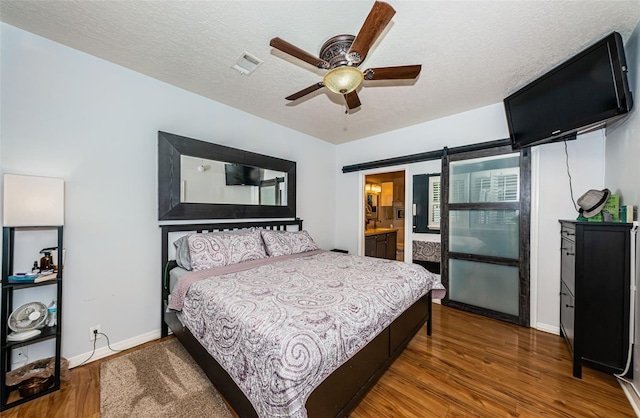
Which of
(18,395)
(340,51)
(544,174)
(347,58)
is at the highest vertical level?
(340,51)

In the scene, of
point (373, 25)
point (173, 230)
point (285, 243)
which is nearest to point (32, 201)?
point (173, 230)

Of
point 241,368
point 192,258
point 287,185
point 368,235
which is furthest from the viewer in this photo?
point 368,235

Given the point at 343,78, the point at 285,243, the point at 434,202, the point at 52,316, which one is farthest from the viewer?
the point at 434,202

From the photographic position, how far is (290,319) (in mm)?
1294

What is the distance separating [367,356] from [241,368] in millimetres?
806

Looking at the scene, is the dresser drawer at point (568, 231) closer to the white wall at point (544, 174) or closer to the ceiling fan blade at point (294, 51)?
the white wall at point (544, 174)

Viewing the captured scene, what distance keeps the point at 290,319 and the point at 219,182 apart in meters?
2.21

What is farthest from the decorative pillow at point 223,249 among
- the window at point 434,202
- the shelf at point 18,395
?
the window at point 434,202

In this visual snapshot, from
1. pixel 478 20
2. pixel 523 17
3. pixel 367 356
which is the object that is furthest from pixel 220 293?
pixel 523 17

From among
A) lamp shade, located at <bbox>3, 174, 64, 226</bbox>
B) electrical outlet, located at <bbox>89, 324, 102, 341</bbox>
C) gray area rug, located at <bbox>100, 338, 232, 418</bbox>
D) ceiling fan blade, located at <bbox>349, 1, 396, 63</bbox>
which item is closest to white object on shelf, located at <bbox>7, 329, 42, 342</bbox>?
electrical outlet, located at <bbox>89, 324, 102, 341</bbox>

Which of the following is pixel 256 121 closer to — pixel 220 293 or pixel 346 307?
pixel 220 293

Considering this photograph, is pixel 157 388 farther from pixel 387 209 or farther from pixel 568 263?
pixel 387 209

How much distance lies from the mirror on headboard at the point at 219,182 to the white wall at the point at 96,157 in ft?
0.47

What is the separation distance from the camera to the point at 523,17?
1.67 m
